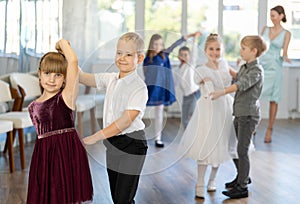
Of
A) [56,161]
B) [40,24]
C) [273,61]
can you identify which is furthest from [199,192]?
[40,24]

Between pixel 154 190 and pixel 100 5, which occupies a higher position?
pixel 100 5

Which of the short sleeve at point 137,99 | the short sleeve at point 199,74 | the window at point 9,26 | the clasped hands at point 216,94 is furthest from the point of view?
the window at point 9,26

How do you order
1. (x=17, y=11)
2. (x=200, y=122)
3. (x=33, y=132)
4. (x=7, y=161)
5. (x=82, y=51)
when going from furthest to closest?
1. (x=82, y=51)
2. (x=33, y=132)
3. (x=17, y=11)
4. (x=7, y=161)
5. (x=200, y=122)

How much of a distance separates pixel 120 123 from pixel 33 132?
13.2 feet

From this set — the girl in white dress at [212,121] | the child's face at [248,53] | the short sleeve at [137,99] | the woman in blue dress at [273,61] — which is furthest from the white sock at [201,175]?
the woman in blue dress at [273,61]

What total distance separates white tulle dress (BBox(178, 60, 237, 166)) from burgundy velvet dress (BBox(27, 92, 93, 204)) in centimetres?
95

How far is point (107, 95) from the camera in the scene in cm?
300

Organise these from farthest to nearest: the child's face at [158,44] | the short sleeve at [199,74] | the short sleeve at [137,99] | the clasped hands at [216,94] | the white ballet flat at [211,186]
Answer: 1. the white ballet flat at [211,186]
2. the clasped hands at [216,94]
3. the short sleeve at [199,74]
4. the child's face at [158,44]
5. the short sleeve at [137,99]

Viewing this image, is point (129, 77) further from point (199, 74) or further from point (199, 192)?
point (199, 192)

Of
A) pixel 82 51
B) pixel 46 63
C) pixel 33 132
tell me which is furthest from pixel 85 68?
pixel 82 51

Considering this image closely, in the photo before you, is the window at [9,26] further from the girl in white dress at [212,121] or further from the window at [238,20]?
the window at [238,20]

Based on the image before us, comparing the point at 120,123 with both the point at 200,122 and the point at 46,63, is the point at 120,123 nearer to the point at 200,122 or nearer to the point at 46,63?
the point at 46,63

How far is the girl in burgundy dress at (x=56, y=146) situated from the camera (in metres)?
3.00

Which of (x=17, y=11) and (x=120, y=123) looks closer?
(x=120, y=123)
